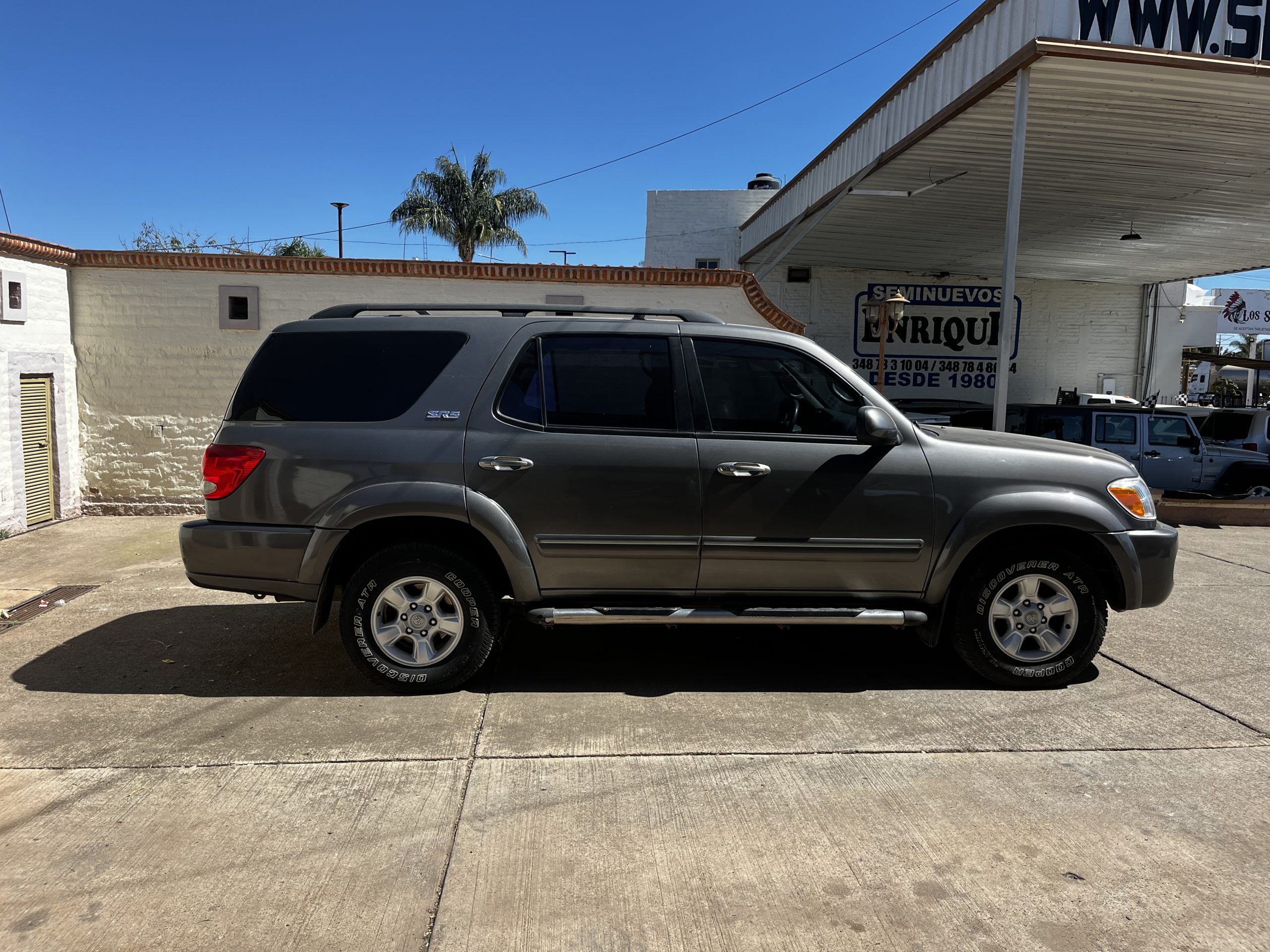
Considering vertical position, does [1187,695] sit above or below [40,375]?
below

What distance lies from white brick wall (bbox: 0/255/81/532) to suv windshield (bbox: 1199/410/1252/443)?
50.0ft

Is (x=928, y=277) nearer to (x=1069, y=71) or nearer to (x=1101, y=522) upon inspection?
(x=1069, y=71)

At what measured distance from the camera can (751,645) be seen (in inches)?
218

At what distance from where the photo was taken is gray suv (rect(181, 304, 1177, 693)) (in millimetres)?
4500

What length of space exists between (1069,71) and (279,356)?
26.2 ft

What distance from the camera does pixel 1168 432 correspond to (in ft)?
39.7

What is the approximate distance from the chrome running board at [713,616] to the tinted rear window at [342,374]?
1.34m

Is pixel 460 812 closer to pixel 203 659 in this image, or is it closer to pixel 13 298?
pixel 203 659

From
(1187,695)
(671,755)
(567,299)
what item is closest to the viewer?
(671,755)

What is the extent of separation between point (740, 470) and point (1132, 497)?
6.95 feet

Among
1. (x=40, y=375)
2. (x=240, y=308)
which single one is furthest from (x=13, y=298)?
(x=240, y=308)

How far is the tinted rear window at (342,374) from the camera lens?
4.60m

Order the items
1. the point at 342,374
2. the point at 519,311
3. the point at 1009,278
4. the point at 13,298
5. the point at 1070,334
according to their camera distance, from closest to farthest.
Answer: the point at 342,374 → the point at 519,311 → the point at 13,298 → the point at 1009,278 → the point at 1070,334

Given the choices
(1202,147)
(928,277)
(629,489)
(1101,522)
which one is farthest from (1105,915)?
(928,277)
